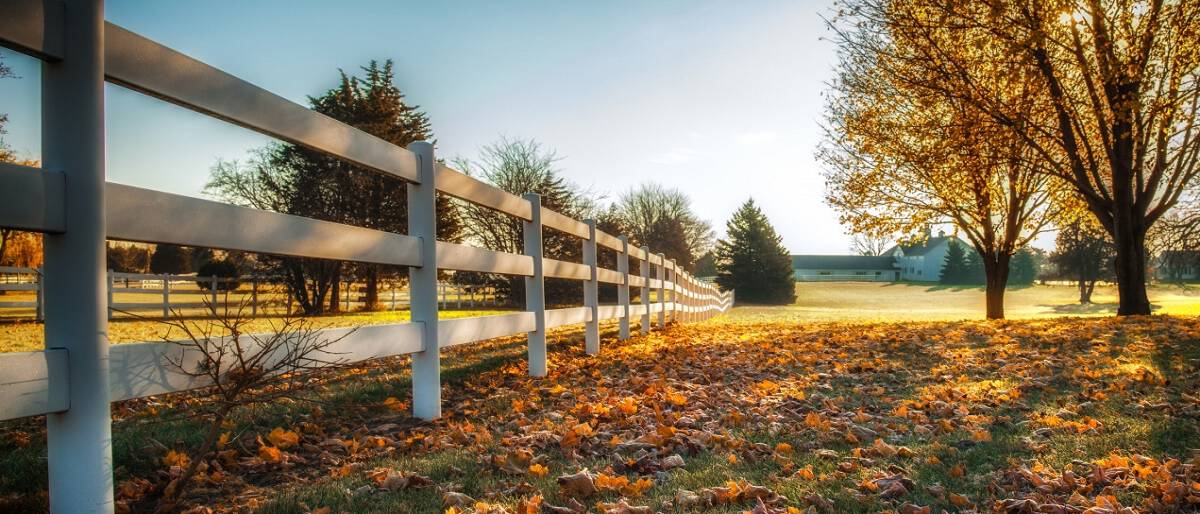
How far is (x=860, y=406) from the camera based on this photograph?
4363 millimetres

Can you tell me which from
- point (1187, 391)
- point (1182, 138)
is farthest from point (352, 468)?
point (1182, 138)

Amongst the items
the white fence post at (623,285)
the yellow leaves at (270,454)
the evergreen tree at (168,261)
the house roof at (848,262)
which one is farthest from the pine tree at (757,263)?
the house roof at (848,262)

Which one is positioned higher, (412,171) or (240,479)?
(412,171)

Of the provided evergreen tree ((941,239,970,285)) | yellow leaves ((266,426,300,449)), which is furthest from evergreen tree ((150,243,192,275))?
evergreen tree ((941,239,970,285))

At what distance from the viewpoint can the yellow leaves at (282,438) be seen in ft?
10.5

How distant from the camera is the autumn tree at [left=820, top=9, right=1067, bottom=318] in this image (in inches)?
506

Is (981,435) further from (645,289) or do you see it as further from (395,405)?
(645,289)

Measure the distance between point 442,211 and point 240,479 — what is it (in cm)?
2471

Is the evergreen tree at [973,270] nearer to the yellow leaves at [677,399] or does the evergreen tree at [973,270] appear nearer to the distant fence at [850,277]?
the distant fence at [850,277]

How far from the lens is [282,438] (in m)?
3.20

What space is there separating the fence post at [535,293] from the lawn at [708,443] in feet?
0.69

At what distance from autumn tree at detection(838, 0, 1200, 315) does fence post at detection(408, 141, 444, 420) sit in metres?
10.8

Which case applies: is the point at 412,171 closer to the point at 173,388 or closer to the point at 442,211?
the point at 173,388

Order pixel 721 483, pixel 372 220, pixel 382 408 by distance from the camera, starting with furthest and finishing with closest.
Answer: pixel 372 220, pixel 382 408, pixel 721 483
